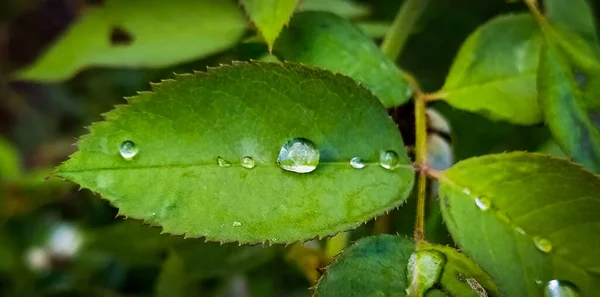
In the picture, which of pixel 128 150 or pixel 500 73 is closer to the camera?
pixel 128 150

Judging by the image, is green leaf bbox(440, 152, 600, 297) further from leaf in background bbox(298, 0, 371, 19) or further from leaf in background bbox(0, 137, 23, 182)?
leaf in background bbox(0, 137, 23, 182)

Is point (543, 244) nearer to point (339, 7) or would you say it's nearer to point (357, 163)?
point (357, 163)

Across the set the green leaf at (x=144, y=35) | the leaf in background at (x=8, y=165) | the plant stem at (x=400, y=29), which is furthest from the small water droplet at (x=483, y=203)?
the leaf in background at (x=8, y=165)

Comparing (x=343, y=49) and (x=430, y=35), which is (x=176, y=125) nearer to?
(x=343, y=49)

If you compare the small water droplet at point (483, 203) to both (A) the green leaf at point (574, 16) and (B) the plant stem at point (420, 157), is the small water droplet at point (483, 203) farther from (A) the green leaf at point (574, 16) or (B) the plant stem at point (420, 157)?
(A) the green leaf at point (574, 16)

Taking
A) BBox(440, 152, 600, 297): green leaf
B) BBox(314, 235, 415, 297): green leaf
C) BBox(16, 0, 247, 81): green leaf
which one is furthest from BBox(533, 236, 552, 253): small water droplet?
BBox(16, 0, 247, 81): green leaf

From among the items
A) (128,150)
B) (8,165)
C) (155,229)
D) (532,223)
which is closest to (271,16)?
(128,150)

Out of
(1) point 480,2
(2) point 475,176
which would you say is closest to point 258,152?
(2) point 475,176
